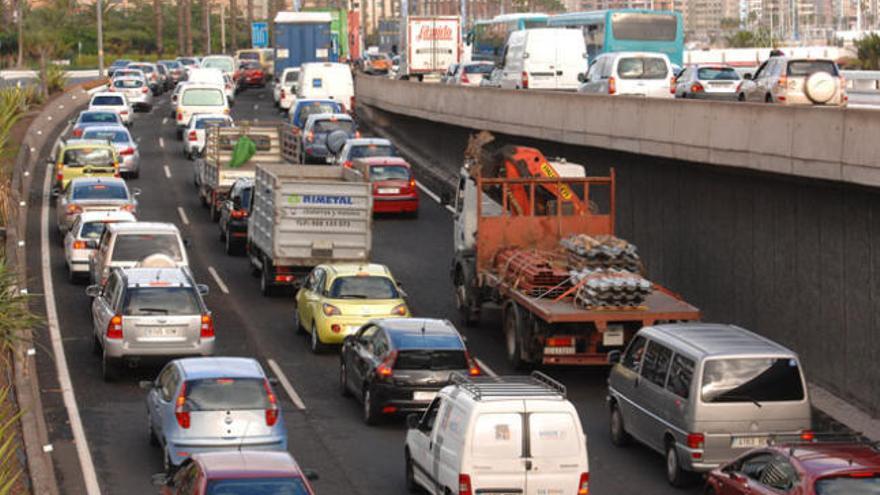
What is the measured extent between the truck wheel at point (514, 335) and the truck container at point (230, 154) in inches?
597

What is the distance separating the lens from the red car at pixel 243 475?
14.5 m

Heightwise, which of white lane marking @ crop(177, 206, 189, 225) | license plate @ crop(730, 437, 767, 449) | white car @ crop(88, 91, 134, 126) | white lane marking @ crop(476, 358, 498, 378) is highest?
white car @ crop(88, 91, 134, 126)

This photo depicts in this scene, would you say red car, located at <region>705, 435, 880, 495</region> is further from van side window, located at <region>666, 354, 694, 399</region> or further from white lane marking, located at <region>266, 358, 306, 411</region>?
white lane marking, located at <region>266, 358, 306, 411</region>

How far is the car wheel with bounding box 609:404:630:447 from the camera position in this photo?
21.6m

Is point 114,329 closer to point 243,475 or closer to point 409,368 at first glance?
point 409,368

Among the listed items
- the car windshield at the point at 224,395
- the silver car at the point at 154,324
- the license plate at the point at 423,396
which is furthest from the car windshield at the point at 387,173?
the car windshield at the point at 224,395

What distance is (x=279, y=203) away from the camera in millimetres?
31625

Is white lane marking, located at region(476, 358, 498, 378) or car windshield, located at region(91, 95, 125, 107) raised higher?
car windshield, located at region(91, 95, 125, 107)

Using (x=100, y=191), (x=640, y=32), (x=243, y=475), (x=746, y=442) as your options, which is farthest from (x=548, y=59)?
(x=243, y=475)

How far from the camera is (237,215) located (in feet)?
121

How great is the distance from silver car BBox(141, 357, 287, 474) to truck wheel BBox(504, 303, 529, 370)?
688 cm

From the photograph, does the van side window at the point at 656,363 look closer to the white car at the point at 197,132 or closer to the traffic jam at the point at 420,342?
the traffic jam at the point at 420,342

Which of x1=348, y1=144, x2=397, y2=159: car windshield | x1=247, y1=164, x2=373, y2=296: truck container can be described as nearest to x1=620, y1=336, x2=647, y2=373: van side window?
x1=247, y1=164, x2=373, y2=296: truck container

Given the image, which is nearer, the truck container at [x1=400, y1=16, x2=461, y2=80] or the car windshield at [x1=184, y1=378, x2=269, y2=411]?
the car windshield at [x1=184, y1=378, x2=269, y2=411]
